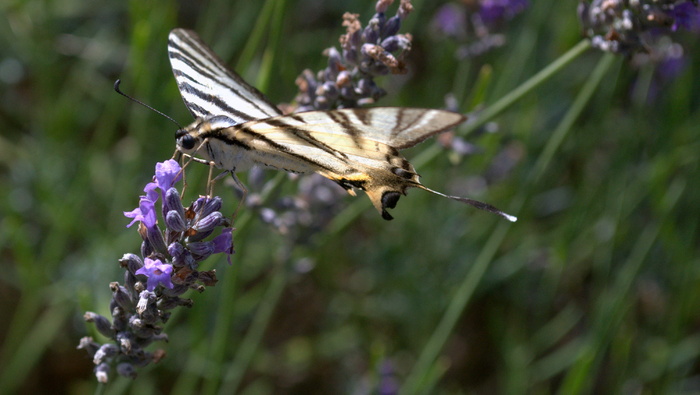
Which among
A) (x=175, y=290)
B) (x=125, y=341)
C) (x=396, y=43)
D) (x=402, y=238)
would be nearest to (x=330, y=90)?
(x=396, y=43)

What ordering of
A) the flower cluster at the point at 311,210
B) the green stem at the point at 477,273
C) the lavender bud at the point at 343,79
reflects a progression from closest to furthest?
the lavender bud at the point at 343,79 < the green stem at the point at 477,273 < the flower cluster at the point at 311,210

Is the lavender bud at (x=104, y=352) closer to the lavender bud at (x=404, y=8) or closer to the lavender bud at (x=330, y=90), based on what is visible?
the lavender bud at (x=330, y=90)

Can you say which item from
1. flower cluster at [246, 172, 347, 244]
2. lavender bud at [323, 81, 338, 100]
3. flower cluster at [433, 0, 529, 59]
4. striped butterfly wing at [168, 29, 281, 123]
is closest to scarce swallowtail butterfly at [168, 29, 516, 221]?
striped butterfly wing at [168, 29, 281, 123]

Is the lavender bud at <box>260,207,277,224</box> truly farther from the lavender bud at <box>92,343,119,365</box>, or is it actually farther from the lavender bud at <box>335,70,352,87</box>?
the lavender bud at <box>92,343,119,365</box>

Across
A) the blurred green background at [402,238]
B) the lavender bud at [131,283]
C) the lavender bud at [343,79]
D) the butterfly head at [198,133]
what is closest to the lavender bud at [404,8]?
the lavender bud at [343,79]

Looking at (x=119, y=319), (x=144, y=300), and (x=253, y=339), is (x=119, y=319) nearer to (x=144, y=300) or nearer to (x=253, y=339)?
(x=144, y=300)

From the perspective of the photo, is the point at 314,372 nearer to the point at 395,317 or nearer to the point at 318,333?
the point at 318,333
